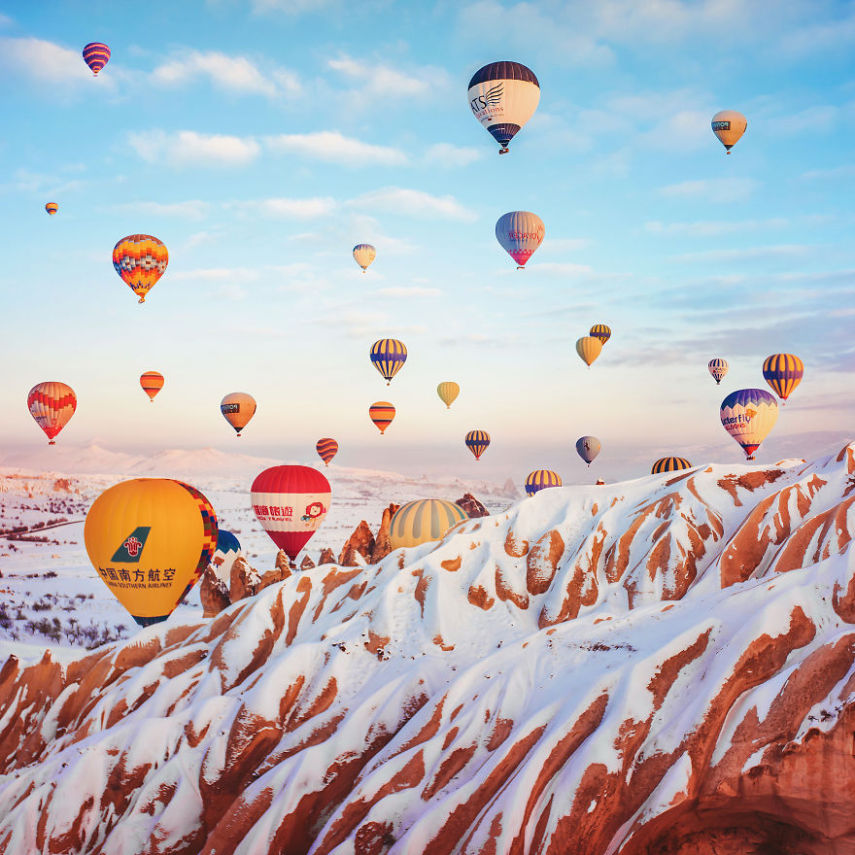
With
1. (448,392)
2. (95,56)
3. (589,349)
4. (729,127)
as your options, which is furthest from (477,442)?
(95,56)

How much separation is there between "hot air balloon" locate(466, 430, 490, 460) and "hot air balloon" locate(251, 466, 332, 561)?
1432 inches

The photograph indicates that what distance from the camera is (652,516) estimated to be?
83.7 feet

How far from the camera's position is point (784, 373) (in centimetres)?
5738

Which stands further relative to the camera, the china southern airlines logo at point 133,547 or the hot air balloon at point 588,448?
the hot air balloon at point 588,448

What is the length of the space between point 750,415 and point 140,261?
1726 inches

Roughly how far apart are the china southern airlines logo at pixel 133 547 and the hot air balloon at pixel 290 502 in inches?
487

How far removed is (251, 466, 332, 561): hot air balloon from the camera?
159 feet

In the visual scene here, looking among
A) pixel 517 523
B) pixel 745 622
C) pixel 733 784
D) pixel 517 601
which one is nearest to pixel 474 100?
pixel 517 523

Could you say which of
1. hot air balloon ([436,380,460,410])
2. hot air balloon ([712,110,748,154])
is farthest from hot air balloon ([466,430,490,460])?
hot air balloon ([712,110,748,154])

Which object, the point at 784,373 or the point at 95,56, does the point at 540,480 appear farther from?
the point at 95,56

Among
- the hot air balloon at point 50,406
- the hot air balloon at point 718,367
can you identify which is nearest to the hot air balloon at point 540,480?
the hot air balloon at point 718,367

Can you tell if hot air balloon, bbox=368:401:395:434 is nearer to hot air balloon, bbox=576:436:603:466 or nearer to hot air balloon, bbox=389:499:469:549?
hot air balloon, bbox=576:436:603:466

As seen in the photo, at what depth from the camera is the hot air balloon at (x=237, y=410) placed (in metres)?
70.2

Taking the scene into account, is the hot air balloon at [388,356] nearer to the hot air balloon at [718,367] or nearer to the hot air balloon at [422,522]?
the hot air balloon at [422,522]
